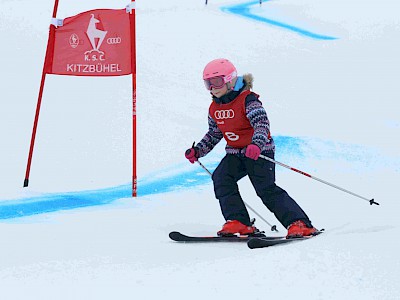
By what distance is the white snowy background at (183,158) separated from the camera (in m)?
3.80

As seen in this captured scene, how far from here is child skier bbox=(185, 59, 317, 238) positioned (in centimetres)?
503

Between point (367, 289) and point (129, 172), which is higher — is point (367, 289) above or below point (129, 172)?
below

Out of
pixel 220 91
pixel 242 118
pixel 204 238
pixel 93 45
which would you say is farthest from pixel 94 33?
pixel 204 238

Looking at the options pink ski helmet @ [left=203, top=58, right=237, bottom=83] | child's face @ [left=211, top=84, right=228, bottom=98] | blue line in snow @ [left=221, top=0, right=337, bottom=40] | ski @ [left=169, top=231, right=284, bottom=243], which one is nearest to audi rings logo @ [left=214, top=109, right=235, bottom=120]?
child's face @ [left=211, top=84, right=228, bottom=98]

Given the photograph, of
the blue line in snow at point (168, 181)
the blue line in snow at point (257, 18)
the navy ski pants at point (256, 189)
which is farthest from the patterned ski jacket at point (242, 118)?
the blue line in snow at point (257, 18)

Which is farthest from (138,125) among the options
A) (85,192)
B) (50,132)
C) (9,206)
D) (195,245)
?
(195,245)

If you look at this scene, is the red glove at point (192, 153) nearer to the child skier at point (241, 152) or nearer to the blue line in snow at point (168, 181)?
the child skier at point (241, 152)

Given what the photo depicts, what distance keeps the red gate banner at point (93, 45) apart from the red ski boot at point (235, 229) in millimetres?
2481

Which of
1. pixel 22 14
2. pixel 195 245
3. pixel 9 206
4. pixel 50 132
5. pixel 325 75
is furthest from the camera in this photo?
pixel 22 14

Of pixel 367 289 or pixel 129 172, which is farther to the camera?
pixel 129 172

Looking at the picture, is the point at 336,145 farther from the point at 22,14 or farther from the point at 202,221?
the point at 22,14

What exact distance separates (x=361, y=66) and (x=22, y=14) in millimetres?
6718

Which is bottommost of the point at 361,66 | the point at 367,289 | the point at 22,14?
the point at 367,289

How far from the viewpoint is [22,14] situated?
46.0 ft
